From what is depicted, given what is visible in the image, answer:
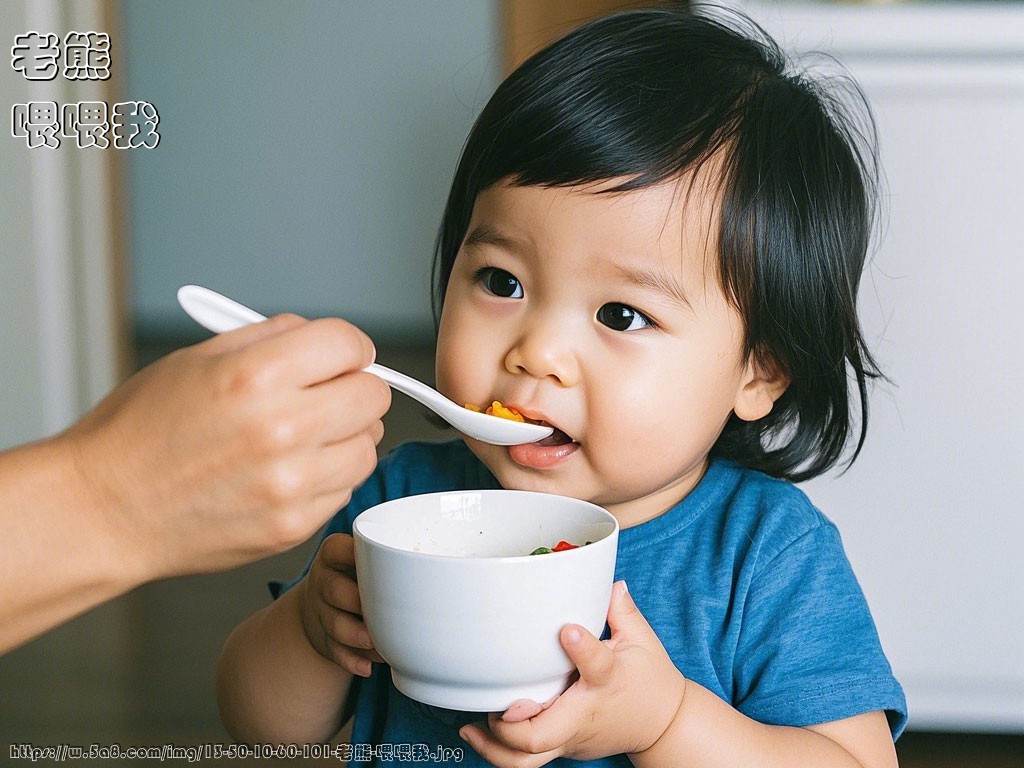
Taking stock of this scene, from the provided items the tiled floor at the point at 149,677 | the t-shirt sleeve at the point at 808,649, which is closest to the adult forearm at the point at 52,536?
the t-shirt sleeve at the point at 808,649

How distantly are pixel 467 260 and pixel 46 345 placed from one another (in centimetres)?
161

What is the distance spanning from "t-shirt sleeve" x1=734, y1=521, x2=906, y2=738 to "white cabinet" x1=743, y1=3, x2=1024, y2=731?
1.33 ft

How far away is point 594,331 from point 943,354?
56 centimetres

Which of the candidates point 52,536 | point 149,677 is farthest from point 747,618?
point 149,677

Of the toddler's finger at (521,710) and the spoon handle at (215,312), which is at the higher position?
the spoon handle at (215,312)

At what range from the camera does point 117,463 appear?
56 centimetres

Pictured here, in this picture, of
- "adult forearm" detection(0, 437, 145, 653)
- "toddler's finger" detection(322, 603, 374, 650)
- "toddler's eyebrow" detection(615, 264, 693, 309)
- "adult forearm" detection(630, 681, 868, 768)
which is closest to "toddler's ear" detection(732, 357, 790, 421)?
"toddler's eyebrow" detection(615, 264, 693, 309)

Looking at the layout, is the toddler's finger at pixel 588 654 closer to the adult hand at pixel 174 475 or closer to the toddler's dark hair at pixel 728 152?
the adult hand at pixel 174 475

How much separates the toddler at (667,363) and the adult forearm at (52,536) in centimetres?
24

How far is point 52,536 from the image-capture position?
0.56m

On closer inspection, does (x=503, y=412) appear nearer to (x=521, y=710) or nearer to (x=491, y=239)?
(x=491, y=239)

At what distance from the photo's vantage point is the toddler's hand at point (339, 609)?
2.55ft

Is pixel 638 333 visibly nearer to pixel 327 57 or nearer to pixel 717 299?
pixel 717 299

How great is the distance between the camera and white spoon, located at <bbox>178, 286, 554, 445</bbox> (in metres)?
0.66
